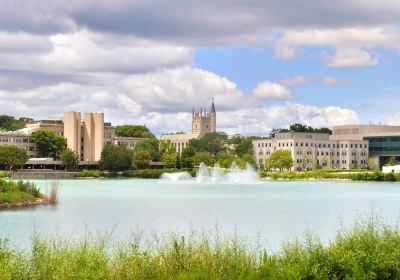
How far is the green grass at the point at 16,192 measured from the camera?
4666 cm

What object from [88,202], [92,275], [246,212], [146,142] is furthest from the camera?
[146,142]

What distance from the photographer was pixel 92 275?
571 inches

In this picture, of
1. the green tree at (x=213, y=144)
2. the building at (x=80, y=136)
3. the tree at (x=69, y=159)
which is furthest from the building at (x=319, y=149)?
the tree at (x=69, y=159)

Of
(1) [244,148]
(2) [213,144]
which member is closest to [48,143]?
(1) [244,148]

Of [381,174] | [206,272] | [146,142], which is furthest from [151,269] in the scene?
[146,142]

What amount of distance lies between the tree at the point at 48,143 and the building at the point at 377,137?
69.8 meters

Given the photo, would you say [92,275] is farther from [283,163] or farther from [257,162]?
[257,162]

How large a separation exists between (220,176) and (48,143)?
1718 inches

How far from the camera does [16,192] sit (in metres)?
48.5

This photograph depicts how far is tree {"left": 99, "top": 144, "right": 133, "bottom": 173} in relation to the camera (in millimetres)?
133500

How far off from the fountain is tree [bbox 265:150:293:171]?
16.6ft

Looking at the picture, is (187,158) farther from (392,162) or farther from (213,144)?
(392,162)

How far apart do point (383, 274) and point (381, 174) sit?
105081 millimetres

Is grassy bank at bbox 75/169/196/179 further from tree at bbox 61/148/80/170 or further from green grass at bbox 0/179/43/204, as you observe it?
green grass at bbox 0/179/43/204
